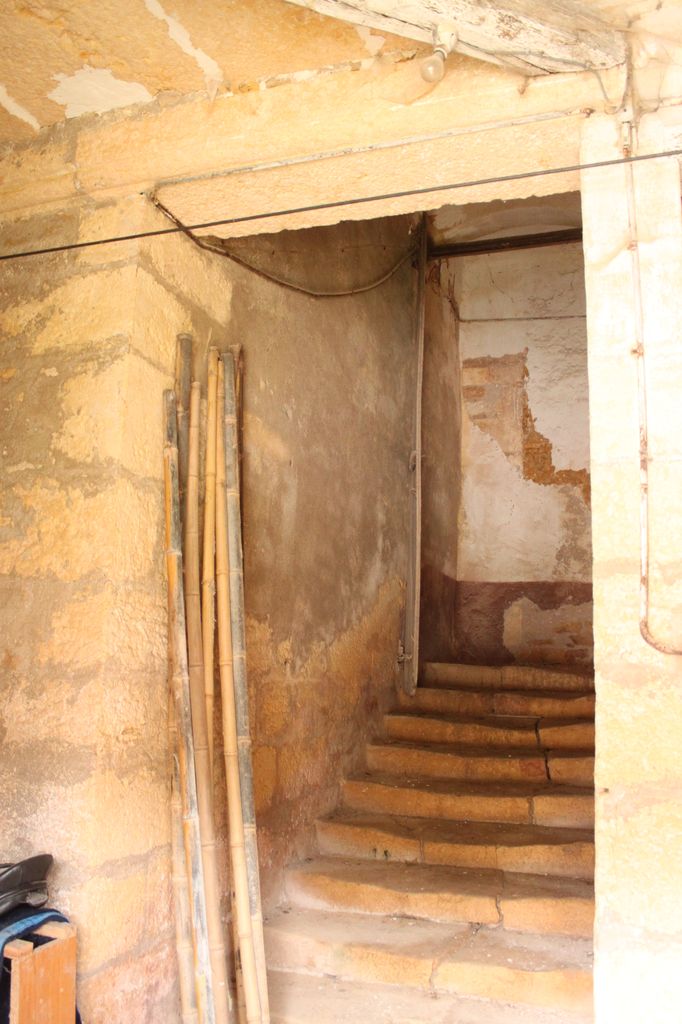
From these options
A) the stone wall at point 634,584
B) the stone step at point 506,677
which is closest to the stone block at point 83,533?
the stone wall at point 634,584

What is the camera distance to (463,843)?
3.23 metres

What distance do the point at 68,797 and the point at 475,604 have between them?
168 inches

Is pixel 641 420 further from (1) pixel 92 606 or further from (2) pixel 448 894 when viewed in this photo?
(2) pixel 448 894

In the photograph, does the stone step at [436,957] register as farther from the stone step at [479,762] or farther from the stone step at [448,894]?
the stone step at [479,762]

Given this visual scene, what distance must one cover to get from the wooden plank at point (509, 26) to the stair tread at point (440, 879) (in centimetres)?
244

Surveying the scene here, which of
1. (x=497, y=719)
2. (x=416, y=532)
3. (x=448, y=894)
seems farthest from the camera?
(x=416, y=532)

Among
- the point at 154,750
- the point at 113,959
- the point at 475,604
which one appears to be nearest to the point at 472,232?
the point at 475,604

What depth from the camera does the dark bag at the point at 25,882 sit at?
1969 mm

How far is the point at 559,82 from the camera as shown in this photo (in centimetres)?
189

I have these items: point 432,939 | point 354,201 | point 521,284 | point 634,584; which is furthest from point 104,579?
point 521,284

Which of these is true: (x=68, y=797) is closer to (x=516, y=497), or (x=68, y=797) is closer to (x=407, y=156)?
(x=407, y=156)

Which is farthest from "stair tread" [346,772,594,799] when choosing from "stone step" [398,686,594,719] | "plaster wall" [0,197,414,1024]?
"plaster wall" [0,197,414,1024]

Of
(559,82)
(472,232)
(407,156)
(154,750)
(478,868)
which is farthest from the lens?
(472,232)

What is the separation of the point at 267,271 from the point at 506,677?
2.58m
